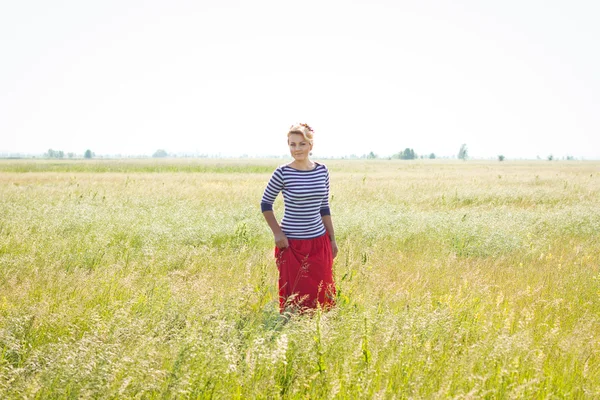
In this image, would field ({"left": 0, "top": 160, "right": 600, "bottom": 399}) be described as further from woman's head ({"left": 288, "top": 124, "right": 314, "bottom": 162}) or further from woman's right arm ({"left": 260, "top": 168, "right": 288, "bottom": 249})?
woman's head ({"left": 288, "top": 124, "right": 314, "bottom": 162})

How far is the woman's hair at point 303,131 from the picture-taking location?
4207 millimetres

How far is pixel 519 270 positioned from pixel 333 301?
3.44 meters

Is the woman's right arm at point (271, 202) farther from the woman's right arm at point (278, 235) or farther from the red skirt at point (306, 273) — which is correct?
the red skirt at point (306, 273)

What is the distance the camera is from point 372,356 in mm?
3074

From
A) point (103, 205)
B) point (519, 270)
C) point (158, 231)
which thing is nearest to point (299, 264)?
point (519, 270)

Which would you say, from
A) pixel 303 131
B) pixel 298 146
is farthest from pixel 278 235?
pixel 303 131

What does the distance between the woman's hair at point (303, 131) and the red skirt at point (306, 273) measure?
97cm

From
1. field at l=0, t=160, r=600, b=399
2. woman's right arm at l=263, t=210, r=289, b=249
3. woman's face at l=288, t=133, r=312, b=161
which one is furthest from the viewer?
woman's right arm at l=263, t=210, r=289, b=249

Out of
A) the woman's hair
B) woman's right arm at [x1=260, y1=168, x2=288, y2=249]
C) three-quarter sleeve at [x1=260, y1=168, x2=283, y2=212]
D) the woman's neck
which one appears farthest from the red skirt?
the woman's hair

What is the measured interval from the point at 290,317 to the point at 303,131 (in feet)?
5.63

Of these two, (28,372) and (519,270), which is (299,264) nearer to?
(28,372)

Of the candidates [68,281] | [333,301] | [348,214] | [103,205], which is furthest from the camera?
[103,205]

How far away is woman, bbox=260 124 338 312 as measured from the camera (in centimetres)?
429

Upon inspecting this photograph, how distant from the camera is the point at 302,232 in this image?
436cm
